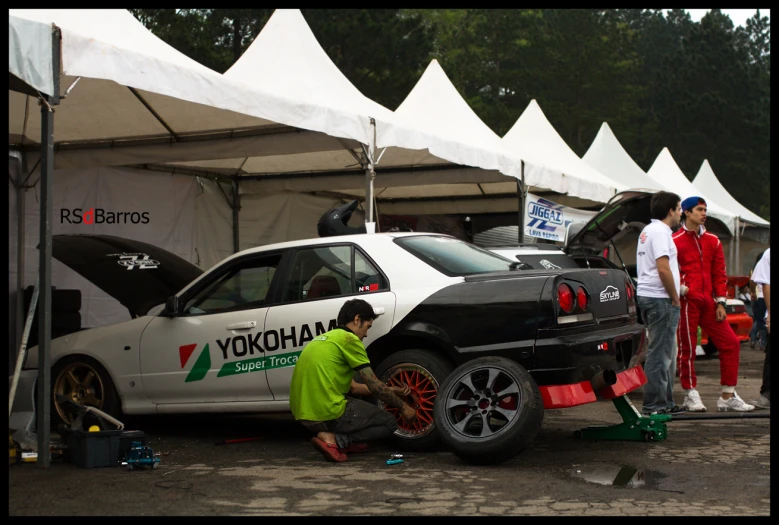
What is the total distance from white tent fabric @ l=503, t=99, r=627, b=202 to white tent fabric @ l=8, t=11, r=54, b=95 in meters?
10.6

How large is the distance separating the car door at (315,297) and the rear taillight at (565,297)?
115 cm

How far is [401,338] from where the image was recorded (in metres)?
6.59

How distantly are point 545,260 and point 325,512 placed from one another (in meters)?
5.96

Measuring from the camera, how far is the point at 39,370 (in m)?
5.88

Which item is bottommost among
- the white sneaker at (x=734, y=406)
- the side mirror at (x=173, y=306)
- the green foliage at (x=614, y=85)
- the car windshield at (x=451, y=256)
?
the white sneaker at (x=734, y=406)

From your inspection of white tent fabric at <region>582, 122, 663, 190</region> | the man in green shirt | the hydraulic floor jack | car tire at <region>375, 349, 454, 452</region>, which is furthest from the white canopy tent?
white tent fabric at <region>582, 122, 663, 190</region>

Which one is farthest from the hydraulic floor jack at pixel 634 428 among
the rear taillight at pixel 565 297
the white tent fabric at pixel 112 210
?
the white tent fabric at pixel 112 210

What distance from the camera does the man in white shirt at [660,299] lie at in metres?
7.73

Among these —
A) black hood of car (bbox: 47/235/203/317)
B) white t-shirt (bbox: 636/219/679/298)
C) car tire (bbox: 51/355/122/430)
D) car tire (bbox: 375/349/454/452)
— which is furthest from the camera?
black hood of car (bbox: 47/235/203/317)

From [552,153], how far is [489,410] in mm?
14019

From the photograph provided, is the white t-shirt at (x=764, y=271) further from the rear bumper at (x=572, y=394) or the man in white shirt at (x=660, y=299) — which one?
the rear bumper at (x=572, y=394)

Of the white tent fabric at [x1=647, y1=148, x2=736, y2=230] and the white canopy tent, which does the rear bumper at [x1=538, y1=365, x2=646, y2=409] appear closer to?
the white canopy tent

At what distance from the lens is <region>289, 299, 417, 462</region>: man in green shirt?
623 centimetres
